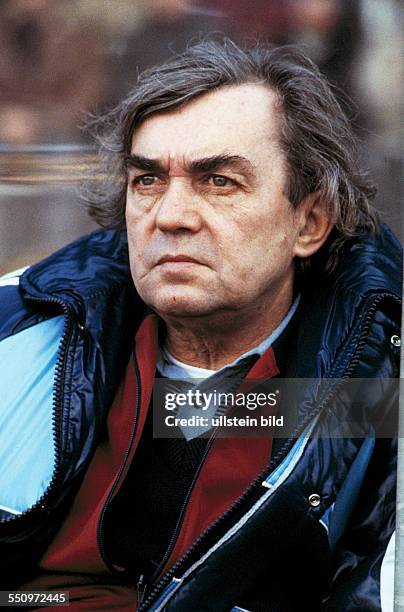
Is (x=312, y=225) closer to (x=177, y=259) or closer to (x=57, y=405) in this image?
(x=177, y=259)

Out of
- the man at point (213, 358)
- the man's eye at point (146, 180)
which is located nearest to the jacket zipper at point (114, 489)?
the man at point (213, 358)

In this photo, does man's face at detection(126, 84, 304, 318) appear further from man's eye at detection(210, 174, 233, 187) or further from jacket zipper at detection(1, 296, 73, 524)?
jacket zipper at detection(1, 296, 73, 524)

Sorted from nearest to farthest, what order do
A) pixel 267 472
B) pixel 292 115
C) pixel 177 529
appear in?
pixel 267 472 → pixel 177 529 → pixel 292 115

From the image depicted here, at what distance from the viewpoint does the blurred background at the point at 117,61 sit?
7.74 feet

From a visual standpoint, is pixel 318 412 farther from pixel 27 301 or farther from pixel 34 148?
pixel 34 148

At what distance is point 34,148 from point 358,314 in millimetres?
851

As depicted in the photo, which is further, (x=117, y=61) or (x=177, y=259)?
(x=117, y=61)

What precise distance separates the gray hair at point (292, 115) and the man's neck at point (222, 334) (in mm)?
159

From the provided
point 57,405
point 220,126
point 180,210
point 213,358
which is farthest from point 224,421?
point 220,126

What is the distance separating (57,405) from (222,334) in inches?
16.1

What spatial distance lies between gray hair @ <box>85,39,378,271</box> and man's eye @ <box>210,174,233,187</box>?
0.47ft

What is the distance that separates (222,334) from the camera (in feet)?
7.81

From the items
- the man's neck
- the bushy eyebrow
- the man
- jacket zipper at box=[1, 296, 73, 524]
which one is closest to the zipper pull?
the man

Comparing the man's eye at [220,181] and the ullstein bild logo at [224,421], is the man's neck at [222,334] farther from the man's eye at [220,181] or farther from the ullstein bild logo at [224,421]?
the man's eye at [220,181]
